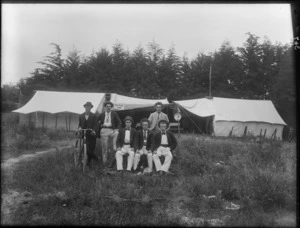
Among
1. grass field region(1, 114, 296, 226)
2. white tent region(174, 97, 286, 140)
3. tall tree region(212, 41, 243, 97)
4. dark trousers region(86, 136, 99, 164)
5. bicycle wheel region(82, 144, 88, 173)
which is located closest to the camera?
grass field region(1, 114, 296, 226)

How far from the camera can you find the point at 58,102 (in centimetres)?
1575

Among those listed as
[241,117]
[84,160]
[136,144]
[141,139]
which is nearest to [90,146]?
[84,160]

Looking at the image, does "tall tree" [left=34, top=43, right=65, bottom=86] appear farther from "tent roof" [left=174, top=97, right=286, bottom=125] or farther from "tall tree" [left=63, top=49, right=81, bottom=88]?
Answer: "tent roof" [left=174, top=97, right=286, bottom=125]

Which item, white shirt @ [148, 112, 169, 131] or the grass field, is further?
white shirt @ [148, 112, 169, 131]

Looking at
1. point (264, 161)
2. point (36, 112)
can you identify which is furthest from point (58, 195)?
point (36, 112)

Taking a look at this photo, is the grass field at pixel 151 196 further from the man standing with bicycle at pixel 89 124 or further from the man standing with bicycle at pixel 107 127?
the man standing with bicycle at pixel 107 127

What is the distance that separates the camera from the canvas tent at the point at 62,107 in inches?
600

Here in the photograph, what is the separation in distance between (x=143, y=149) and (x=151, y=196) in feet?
6.36

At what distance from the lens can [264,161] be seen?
256 inches

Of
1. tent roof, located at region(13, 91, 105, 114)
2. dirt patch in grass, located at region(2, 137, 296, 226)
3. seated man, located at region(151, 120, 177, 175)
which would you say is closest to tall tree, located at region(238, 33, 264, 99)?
tent roof, located at region(13, 91, 105, 114)

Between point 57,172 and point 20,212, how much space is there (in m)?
1.72

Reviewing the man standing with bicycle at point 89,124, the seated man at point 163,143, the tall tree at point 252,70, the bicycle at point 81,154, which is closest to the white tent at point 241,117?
the tall tree at point 252,70

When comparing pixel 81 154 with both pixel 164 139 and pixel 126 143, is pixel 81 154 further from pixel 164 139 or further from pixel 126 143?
pixel 164 139

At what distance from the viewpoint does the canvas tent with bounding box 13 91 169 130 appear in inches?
600
